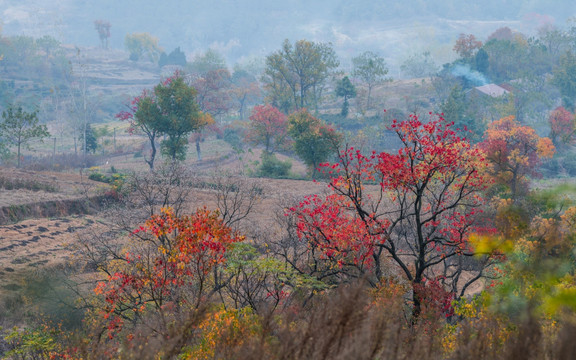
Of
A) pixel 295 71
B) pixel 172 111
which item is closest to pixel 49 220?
pixel 172 111

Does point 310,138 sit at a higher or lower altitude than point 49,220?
higher

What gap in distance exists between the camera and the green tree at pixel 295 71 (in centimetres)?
7081

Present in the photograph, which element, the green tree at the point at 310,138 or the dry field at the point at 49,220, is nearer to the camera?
the dry field at the point at 49,220

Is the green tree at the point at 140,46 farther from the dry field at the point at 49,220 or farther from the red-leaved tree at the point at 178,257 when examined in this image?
the red-leaved tree at the point at 178,257

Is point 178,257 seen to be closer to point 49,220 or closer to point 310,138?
point 49,220

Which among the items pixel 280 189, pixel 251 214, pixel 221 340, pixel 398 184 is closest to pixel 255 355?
pixel 221 340

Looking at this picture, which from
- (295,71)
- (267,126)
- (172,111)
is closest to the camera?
(172,111)

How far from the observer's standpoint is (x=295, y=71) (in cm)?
7288

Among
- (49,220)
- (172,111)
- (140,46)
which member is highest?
(140,46)

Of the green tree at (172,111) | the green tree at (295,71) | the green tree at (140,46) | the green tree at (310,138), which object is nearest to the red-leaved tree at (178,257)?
the green tree at (172,111)

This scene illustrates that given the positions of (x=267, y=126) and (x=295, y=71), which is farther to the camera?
(x=295, y=71)

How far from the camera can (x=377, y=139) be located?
68.8 meters

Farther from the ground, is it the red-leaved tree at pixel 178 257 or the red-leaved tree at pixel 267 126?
the red-leaved tree at pixel 267 126

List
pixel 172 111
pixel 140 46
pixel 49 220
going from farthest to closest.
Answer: pixel 140 46, pixel 172 111, pixel 49 220
